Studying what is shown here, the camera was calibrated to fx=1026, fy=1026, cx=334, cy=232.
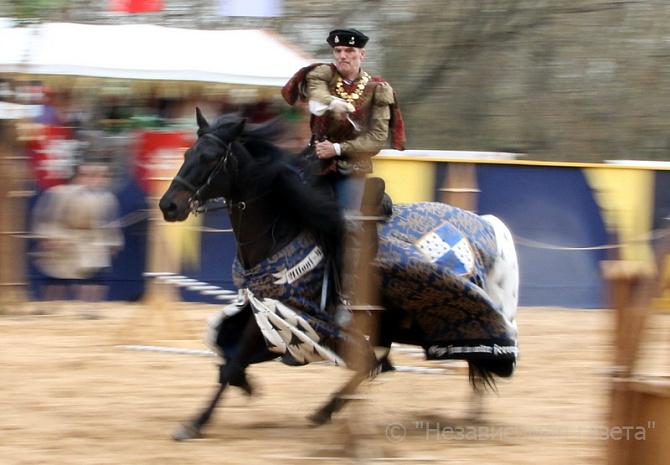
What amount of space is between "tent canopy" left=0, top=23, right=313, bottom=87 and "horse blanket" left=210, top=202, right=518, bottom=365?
587 cm

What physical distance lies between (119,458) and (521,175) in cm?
584

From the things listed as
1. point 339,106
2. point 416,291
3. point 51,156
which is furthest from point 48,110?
point 416,291

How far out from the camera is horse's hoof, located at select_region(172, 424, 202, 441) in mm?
5051

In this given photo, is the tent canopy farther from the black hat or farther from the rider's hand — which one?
the rider's hand

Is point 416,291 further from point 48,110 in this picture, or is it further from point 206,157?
point 48,110

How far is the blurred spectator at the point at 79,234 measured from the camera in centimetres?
927

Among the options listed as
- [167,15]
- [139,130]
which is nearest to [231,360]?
[139,130]

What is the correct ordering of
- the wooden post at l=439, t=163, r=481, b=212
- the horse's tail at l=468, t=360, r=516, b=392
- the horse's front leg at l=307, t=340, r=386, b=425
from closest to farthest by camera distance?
1. the horse's front leg at l=307, t=340, r=386, b=425
2. the horse's tail at l=468, t=360, r=516, b=392
3. the wooden post at l=439, t=163, r=481, b=212

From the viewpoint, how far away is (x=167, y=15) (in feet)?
45.5

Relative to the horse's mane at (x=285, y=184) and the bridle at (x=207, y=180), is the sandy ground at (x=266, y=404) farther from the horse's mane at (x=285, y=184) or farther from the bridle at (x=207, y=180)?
the bridle at (x=207, y=180)

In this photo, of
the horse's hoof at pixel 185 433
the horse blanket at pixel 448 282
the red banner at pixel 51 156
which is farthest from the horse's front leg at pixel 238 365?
the red banner at pixel 51 156

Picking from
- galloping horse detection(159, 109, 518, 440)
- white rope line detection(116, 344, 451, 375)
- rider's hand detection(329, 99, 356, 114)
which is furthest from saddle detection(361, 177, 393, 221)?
white rope line detection(116, 344, 451, 375)

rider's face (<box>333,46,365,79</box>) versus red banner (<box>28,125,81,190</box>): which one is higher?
rider's face (<box>333,46,365,79</box>)

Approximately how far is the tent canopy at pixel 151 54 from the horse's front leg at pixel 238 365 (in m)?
5.99
